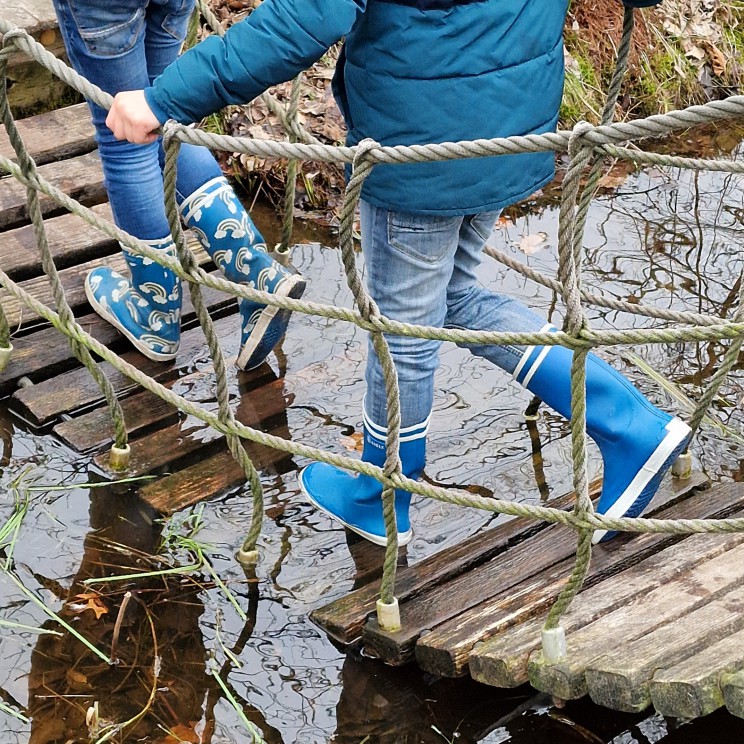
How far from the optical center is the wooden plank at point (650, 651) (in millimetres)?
1930

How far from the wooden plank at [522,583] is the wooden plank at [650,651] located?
0.25 meters

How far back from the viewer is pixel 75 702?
2.18 meters

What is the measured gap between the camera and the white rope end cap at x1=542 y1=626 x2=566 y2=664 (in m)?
2.03

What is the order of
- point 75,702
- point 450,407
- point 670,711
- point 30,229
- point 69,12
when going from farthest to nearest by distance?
point 30,229 → point 450,407 → point 69,12 → point 75,702 → point 670,711

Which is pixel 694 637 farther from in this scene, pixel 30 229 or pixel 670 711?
pixel 30 229

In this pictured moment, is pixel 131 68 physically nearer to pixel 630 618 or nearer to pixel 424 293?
pixel 424 293

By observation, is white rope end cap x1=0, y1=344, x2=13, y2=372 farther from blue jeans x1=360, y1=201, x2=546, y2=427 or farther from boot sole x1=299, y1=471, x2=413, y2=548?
blue jeans x1=360, y1=201, x2=546, y2=427

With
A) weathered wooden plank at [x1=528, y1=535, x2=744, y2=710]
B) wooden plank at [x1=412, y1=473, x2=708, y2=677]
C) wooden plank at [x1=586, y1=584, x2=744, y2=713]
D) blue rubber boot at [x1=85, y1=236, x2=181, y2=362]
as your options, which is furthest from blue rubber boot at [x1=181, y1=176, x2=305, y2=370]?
wooden plank at [x1=586, y1=584, x2=744, y2=713]

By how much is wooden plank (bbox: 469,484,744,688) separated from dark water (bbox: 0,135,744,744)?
0.18m

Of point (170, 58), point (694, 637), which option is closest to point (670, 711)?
point (694, 637)

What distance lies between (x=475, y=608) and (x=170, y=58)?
164 cm

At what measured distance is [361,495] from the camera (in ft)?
8.29

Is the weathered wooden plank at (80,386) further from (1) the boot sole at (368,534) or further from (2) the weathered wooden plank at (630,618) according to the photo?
(2) the weathered wooden plank at (630,618)

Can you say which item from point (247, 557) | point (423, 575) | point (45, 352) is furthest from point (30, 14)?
point (423, 575)
